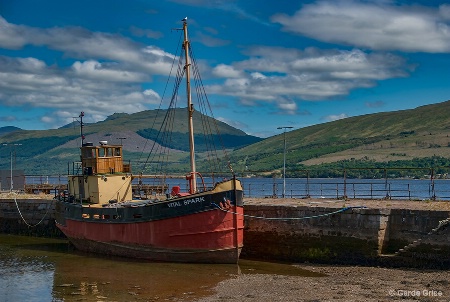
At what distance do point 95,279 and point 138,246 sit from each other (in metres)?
4.47

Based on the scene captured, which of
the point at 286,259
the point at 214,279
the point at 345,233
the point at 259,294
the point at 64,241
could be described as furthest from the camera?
the point at 64,241

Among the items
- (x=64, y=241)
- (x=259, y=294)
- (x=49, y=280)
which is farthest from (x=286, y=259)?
(x=64, y=241)

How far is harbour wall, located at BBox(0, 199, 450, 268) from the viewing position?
23.6 meters

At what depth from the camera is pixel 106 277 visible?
24750mm

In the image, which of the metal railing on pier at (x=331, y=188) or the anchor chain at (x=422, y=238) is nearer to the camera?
the anchor chain at (x=422, y=238)

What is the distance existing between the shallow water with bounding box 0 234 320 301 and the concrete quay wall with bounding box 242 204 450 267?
53.1 inches

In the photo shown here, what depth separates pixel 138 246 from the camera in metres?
28.6

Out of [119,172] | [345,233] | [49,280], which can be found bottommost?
[49,280]

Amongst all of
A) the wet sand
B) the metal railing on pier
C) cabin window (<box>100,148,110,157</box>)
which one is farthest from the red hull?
cabin window (<box>100,148,110,157</box>)

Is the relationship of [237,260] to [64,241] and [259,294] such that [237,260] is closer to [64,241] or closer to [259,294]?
[259,294]

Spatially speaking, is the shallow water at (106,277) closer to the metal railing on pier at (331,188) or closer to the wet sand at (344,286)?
the wet sand at (344,286)

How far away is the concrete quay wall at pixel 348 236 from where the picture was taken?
23594mm

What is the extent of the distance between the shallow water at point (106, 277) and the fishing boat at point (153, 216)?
695mm

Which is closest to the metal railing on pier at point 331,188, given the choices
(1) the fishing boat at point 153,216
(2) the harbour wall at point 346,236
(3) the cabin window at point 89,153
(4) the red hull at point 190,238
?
(1) the fishing boat at point 153,216
